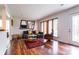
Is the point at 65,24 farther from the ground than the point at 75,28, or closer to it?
farther from the ground

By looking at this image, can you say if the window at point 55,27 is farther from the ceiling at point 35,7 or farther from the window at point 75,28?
the window at point 75,28

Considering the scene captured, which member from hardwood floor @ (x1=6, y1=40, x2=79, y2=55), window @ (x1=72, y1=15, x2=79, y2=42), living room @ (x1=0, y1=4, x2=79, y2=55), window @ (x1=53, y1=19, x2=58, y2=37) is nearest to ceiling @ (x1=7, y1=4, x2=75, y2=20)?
living room @ (x1=0, y1=4, x2=79, y2=55)

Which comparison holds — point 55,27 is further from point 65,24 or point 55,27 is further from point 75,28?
point 75,28

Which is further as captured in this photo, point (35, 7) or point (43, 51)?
point (35, 7)

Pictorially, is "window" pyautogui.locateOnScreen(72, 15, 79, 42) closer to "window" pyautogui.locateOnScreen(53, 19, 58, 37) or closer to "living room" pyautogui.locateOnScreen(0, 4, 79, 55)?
"living room" pyautogui.locateOnScreen(0, 4, 79, 55)

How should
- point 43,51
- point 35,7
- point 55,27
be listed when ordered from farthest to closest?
point 55,27 → point 35,7 → point 43,51

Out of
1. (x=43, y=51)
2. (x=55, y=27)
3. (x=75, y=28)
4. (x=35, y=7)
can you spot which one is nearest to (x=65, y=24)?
(x=75, y=28)

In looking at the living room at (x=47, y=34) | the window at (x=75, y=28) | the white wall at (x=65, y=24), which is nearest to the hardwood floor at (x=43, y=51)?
the living room at (x=47, y=34)

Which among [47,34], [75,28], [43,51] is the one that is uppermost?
[75,28]

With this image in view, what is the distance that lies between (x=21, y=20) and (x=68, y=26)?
22.6 ft

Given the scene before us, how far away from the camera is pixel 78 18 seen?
23.3 feet

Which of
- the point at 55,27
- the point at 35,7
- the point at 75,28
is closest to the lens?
the point at 35,7
